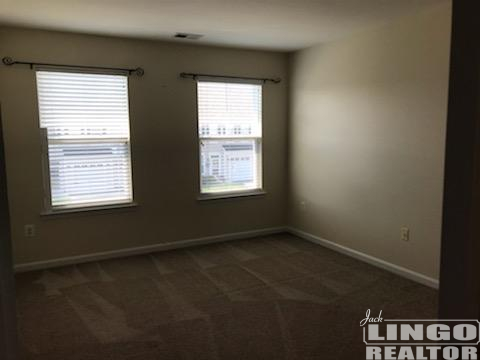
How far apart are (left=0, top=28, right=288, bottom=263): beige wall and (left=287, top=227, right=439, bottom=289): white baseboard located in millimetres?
595

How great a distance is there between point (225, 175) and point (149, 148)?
103 centimetres

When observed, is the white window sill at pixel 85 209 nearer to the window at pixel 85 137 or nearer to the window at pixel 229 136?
the window at pixel 85 137

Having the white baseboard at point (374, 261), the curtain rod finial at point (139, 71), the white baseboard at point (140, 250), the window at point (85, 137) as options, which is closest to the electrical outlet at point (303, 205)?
the white baseboard at point (374, 261)

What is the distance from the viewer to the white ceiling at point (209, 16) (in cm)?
300

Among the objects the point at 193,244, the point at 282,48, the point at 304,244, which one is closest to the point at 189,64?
the point at 282,48

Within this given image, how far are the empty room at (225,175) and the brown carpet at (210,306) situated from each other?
0.02 m

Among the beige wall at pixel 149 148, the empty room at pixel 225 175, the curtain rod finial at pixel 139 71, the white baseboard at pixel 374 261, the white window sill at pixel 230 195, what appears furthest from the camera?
the white window sill at pixel 230 195

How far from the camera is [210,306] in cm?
305

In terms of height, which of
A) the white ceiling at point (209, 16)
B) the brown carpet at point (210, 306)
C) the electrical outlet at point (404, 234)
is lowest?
the brown carpet at point (210, 306)

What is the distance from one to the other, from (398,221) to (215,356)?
7.24 ft

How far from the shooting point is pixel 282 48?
185 inches

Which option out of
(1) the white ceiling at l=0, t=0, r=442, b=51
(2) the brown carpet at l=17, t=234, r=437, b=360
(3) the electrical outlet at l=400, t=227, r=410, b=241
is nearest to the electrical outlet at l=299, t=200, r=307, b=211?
(2) the brown carpet at l=17, t=234, r=437, b=360

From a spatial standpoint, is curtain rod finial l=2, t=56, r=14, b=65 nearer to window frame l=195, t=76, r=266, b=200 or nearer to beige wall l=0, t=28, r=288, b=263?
beige wall l=0, t=28, r=288, b=263

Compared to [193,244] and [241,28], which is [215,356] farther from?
[241,28]
